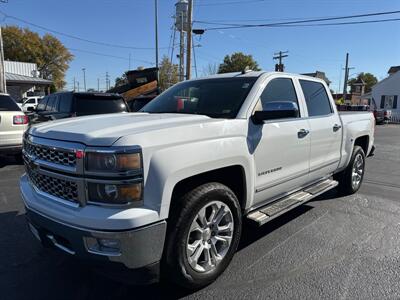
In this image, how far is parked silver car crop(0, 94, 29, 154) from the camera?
7.61 meters

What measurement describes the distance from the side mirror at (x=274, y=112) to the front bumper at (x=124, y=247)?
4.80ft

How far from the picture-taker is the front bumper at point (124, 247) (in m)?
2.51

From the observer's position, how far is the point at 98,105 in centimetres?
880

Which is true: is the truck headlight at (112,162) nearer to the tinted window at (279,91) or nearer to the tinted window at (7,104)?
the tinted window at (279,91)

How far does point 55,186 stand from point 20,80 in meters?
35.6

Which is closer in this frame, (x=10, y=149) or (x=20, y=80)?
(x=10, y=149)

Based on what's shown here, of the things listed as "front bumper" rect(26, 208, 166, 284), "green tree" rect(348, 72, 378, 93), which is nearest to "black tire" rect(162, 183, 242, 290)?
"front bumper" rect(26, 208, 166, 284)

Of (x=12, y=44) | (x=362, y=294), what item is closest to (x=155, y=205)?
(x=362, y=294)

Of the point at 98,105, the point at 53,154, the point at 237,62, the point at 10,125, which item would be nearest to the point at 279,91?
the point at 53,154

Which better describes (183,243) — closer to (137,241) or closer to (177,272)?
(177,272)

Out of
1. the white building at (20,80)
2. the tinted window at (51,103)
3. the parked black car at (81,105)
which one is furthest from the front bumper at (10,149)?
the white building at (20,80)

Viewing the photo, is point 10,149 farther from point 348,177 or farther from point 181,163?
point 348,177

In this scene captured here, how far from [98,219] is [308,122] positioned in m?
2.90

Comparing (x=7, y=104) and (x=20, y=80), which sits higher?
(x=20, y=80)
